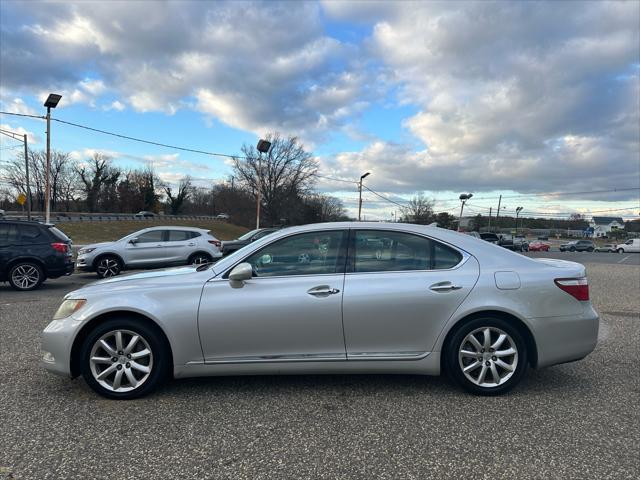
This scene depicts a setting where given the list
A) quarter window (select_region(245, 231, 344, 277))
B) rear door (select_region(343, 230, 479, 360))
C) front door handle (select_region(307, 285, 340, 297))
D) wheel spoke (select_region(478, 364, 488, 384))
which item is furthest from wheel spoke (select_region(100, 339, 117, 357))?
wheel spoke (select_region(478, 364, 488, 384))

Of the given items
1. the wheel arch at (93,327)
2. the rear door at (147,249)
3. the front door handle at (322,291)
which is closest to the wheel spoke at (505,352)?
the front door handle at (322,291)

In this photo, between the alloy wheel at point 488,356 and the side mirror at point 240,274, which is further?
the alloy wheel at point 488,356

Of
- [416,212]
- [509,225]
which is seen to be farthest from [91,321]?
[509,225]

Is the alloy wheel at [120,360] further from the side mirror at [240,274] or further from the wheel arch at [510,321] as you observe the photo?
the wheel arch at [510,321]

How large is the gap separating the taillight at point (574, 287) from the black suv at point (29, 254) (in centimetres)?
1029

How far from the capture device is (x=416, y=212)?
3403 inches

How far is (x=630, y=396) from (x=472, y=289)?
166 cm

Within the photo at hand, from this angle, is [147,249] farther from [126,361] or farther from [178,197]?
[178,197]

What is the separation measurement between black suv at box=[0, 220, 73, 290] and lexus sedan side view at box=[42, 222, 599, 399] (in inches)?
295

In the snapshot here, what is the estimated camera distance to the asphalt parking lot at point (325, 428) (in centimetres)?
265

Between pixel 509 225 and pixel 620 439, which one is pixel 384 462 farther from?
pixel 509 225

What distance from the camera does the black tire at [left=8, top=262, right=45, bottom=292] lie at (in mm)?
9781

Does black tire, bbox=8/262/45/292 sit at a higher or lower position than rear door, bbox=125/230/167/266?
lower

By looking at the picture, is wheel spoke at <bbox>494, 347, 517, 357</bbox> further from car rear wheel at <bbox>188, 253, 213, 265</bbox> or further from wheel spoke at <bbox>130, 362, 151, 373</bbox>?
car rear wheel at <bbox>188, 253, 213, 265</bbox>
